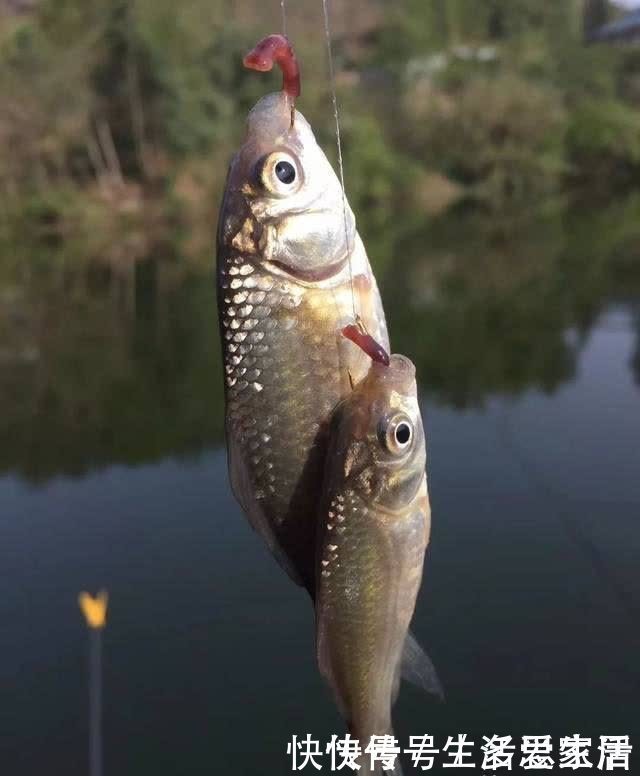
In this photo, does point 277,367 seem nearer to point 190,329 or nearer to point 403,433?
point 403,433

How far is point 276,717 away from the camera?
4762mm

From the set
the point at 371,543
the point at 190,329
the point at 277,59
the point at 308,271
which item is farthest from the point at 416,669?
the point at 190,329

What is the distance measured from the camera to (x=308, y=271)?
1.45m

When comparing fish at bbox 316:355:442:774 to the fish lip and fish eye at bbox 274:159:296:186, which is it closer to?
the fish lip

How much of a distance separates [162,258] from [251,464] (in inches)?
682

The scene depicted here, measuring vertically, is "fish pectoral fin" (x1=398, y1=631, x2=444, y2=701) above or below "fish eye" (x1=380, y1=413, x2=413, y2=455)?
below

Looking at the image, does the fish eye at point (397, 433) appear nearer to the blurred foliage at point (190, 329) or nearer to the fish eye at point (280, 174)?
the fish eye at point (280, 174)

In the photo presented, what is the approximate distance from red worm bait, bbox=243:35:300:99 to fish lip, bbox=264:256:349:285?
0.26 metres

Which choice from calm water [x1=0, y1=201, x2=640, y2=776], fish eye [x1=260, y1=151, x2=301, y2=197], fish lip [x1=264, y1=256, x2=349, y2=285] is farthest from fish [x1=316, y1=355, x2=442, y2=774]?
calm water [x1=0, y1=201, x2=640, y2=776]

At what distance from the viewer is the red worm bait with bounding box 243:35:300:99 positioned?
132 cm

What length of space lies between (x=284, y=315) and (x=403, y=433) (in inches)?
10.3

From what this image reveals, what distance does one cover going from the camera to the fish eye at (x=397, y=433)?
4.66 ft

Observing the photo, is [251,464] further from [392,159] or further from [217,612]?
[392,159]

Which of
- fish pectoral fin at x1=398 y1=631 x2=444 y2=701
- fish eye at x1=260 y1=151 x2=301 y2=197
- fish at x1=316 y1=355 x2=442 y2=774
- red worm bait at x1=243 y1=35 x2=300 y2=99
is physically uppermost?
red worm bait at x1=243 y1=35 x2=300 y2=99
